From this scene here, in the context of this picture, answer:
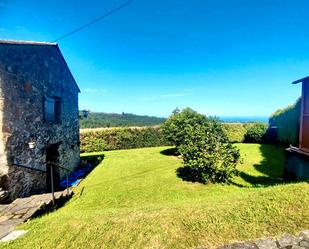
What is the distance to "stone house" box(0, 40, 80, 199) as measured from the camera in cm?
647

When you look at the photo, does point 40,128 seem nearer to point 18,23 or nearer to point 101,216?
point 18,23

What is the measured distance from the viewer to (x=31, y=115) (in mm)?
7871

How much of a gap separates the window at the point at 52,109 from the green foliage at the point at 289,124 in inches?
650

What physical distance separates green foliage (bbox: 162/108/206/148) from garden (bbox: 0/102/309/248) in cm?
8

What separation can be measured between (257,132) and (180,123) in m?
11.1

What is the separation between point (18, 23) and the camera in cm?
932

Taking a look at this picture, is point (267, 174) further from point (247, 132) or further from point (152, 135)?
point (247, 132)

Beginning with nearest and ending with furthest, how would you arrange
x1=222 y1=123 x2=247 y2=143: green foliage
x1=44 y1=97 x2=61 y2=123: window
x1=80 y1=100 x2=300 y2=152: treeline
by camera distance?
x1=44 y1=97 x2=61 y2=123: window
x1=80 y1=100 x2=300 y2=152: treeline
x1=222 y1=123 x2=247 y2=143: green foliage

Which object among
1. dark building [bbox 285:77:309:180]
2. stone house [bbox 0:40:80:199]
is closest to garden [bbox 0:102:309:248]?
dark building [bbox 285:77:309:180]

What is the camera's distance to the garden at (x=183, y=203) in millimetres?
3525

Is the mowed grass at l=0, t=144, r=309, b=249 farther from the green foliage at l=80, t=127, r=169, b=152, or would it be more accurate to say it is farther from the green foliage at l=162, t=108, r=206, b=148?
the green foliage at l=80, t=127, r=169, b=152

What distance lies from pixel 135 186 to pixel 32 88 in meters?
5.63

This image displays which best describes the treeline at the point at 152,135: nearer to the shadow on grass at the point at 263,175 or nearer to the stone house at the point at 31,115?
the shadow on grass at the point at 263,175

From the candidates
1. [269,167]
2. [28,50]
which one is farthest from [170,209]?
[269,167]
